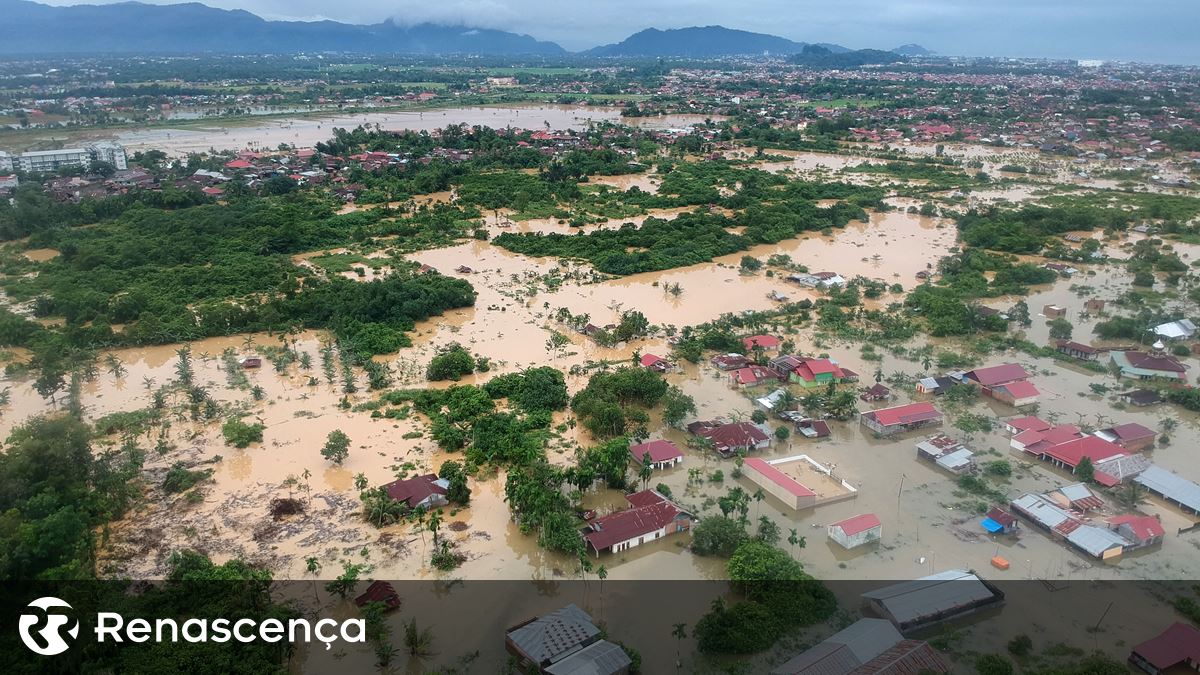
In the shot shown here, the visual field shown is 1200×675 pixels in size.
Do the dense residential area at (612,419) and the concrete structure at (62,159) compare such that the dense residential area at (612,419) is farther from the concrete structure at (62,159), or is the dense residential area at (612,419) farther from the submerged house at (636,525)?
the concrete structure at (62,159)

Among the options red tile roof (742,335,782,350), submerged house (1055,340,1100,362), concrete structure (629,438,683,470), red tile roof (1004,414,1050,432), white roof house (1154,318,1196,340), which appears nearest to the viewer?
concrete structure (629,438,683,470)

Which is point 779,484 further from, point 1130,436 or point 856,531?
point 1130,436

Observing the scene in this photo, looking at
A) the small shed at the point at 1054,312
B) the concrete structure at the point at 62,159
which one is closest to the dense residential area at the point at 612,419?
the small shed at the point at 1054,312

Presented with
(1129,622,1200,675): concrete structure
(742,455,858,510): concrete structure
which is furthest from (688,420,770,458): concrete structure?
(1129,622,1200,675): concrete structure

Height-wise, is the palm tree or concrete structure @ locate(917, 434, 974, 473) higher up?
concrete structure @ locate(917, 434, 974, 473)

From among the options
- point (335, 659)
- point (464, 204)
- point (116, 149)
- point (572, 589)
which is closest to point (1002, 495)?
point (572, 589)

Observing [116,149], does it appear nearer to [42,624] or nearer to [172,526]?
[172,526]

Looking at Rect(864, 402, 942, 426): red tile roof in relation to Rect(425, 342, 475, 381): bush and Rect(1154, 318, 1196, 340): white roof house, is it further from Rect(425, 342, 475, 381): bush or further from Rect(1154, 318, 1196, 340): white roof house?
Rect(425, 342, 475, 381): bush
